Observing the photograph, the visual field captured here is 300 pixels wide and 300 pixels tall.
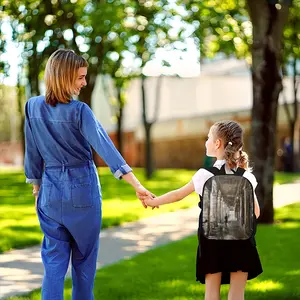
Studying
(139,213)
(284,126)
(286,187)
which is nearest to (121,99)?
(284,126)

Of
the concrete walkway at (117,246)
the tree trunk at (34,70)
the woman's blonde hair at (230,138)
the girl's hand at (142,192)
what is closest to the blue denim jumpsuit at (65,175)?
the girl's hand at (142,192)

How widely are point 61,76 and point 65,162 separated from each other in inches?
20.5

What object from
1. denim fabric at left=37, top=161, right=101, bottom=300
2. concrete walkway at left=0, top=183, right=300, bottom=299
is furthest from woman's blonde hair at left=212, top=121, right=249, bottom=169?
concrete walkway at left=0, top=183, right=300, bottom=299

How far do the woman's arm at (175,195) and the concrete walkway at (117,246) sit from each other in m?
2.07

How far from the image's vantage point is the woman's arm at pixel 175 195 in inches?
170

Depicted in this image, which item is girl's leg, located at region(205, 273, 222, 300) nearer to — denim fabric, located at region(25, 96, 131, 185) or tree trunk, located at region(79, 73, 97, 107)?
denim fabric, located at region(25, 96, 131, 185)

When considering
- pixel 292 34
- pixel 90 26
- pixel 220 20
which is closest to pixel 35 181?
pixel 220 20

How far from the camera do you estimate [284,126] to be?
3481 cm

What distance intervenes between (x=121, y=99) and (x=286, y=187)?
13066mm

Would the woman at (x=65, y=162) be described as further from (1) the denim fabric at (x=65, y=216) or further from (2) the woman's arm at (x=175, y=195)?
(2) the woman's arm at (x=175, y=195)

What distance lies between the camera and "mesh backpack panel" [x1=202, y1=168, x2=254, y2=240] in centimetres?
421

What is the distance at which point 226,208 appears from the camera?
4227 millimetres

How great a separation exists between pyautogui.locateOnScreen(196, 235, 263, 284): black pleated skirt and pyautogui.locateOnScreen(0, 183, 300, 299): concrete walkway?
2487mm

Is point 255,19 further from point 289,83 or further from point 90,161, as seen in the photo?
point 289,83
